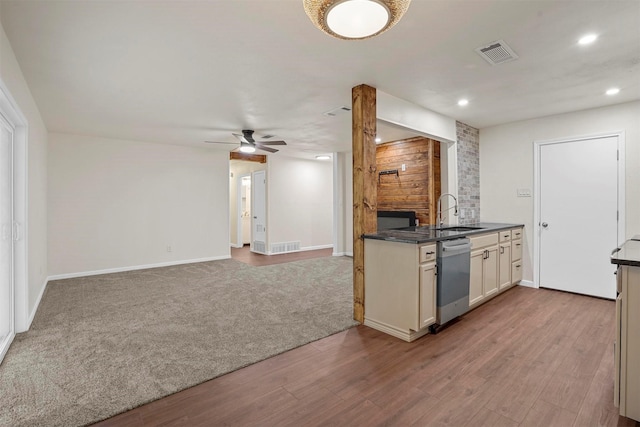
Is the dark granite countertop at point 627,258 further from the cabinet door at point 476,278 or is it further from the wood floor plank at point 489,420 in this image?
the cabinet door at point 476,278

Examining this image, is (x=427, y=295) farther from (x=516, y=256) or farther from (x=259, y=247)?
(x=259, y=247)

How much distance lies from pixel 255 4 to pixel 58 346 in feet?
10.5

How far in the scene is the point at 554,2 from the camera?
193 centimetres

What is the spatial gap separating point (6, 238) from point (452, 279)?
423 cm

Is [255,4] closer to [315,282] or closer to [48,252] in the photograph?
[315,282]

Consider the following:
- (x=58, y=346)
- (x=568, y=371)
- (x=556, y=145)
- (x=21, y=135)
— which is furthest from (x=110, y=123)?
(x=556, y=145)

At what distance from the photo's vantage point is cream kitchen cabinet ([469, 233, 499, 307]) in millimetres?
3408

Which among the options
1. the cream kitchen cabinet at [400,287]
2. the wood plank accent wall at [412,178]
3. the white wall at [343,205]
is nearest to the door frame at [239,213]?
the white wall at [343,205]

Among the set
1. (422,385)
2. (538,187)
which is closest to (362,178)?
(422,385)

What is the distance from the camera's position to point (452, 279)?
3.03m

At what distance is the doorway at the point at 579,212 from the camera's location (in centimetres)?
385

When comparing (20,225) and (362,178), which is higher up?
(362,178)

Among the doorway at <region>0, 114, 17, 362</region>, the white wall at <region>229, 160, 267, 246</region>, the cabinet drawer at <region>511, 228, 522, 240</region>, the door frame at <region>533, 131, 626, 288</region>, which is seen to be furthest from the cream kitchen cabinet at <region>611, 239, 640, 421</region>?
the white wall at <region>229, 160, 267, 246</region>

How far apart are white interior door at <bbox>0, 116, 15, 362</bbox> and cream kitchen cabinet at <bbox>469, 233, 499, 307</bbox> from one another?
450cm
